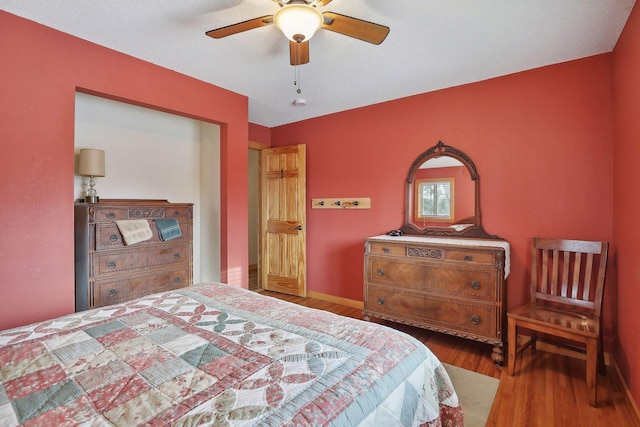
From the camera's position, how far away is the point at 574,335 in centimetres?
204

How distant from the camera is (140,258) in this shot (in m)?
2.87

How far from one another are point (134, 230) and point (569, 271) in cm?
375

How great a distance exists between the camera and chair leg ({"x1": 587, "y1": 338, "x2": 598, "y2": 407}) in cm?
195

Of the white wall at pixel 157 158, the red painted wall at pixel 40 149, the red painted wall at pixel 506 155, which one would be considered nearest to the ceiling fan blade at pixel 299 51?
the red painted wall at pixel 40 149

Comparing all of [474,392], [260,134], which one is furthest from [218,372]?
[260,134]

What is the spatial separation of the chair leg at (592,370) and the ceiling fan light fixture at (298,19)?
2.52 metres

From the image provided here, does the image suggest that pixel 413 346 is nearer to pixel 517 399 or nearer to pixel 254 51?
pixel 517 399

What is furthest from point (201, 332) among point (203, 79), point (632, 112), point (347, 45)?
point (632, 112)

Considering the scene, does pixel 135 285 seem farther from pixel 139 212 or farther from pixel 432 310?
pixel 432 310

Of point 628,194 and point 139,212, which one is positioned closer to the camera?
point 628,194

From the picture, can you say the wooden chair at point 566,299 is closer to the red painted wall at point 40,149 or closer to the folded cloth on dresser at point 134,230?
the folded cloth on dresser at point 134,230

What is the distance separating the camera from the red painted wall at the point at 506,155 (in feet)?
8.23

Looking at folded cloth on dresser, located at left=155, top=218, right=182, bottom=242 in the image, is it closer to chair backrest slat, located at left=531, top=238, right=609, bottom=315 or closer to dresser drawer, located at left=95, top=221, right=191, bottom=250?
dresser drawer, located at left=95, top=221, right=191, bottom=250

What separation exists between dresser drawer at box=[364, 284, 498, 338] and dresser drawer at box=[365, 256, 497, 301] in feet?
0.23
